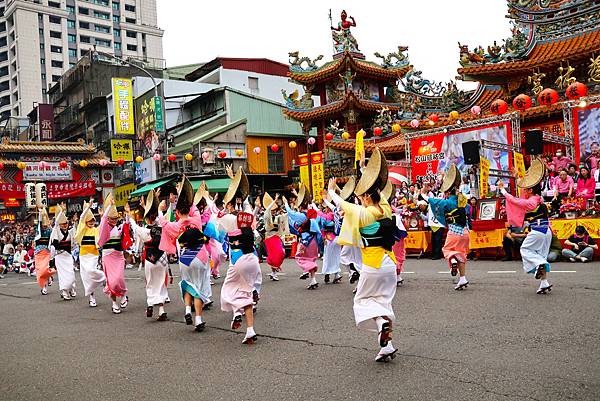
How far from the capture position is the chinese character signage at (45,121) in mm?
47406

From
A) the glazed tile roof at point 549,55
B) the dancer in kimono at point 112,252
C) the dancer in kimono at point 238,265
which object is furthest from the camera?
Answer: the glazed tile roof at point 549,55

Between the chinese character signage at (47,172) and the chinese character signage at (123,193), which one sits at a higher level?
the chinese character signage at (47,172)

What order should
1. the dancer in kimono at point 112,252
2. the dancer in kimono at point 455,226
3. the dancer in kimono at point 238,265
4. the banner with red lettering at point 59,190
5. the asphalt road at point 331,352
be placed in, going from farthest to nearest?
the banner with red lettering at point 59,190
the dancer in kimono at point 112,252
the dancer in kimono at point 455,226
the dancer in kimono at point 238,265
the asphalt road at point 331,352

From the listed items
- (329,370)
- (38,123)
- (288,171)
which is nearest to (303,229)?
(329,370)

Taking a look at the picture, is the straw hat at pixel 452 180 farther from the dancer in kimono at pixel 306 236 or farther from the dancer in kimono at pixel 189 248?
the dancer in kimono at pixel 189 248

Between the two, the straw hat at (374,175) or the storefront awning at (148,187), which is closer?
the straw hat at (374,175)

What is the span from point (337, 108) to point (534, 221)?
21114mm

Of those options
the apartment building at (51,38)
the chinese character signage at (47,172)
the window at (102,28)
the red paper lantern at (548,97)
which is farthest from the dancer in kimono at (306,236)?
the window at (102,28)

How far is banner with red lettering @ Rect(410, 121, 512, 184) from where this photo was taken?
18406 mm

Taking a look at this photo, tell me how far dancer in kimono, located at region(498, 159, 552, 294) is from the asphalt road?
0.38 metres

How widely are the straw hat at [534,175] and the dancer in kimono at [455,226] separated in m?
1.05

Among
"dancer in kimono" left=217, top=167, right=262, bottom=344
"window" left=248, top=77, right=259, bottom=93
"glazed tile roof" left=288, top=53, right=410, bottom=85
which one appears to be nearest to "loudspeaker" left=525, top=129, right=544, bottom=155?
"dancer in kimono" left=217, top=167, right=262, bottom=344

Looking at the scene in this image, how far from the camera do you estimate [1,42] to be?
68.4 meters

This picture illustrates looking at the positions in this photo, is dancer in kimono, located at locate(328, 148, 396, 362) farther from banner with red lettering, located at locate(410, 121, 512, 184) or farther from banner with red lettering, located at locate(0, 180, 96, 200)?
banner with red lettering, located at locate(0, 180, 96, 200)
